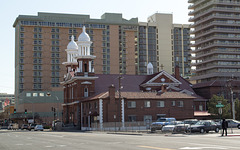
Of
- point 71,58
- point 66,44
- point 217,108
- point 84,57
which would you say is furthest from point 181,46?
point 217,108

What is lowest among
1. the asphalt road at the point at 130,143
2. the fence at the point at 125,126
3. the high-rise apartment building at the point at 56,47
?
the fence at the point at 125,126

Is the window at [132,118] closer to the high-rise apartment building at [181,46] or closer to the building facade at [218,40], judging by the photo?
the building facade at [218,40]

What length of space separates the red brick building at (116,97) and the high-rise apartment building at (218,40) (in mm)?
24852

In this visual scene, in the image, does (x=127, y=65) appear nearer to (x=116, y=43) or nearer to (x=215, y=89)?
(x=116, y=43)

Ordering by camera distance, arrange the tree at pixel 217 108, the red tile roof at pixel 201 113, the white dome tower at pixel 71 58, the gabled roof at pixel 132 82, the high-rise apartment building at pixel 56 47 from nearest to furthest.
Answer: the tree at pixel 217 108 < the red tile roof at pixel 201 113 < the gabled roof at pixel 132 82 < the white dome tower at pixel 71 58 < the high-rise apartment building at pixel 56 47

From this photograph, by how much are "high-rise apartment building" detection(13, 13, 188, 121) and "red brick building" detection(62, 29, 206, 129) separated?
164 feet

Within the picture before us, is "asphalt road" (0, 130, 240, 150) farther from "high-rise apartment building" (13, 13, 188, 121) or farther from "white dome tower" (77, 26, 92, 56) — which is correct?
"high-rise apartment building" (13, 13, 188, 121)

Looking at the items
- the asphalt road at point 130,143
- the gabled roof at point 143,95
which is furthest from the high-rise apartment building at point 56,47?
the asphalt road at point 130,143

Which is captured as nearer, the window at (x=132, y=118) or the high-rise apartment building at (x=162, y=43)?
the window at (x=132, y=118)

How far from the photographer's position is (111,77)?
306 ft

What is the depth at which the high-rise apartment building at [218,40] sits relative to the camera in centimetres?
11888

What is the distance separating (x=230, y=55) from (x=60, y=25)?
211 feet

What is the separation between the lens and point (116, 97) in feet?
248

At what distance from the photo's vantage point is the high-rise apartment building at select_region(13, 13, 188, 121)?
148m
